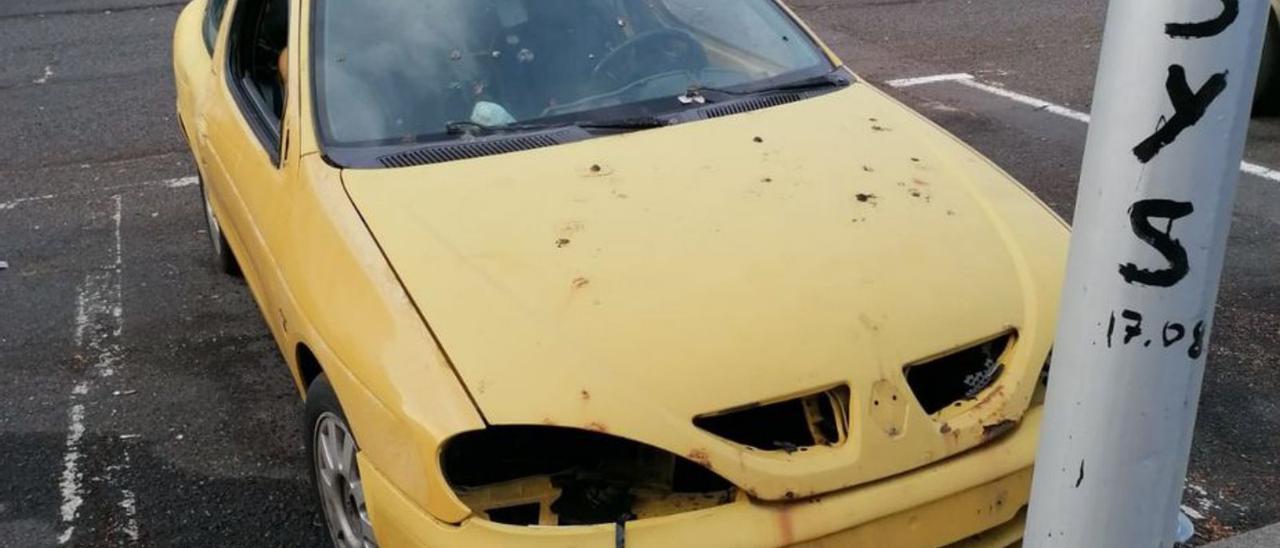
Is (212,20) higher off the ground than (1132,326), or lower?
lower

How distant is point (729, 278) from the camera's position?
112 inches

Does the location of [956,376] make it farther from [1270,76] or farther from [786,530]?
[1270,76]

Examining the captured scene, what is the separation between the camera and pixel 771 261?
114 inches

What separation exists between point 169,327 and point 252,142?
1.38 m

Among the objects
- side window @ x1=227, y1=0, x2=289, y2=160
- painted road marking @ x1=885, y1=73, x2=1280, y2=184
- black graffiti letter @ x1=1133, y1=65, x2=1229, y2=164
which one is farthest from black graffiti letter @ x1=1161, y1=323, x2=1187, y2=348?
painted road marking @ x1=885, y1=73, x2=1280, y2=184

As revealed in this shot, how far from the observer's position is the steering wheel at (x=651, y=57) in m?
3.79

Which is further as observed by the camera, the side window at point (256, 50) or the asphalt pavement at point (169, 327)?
the side window at point (256, 50)

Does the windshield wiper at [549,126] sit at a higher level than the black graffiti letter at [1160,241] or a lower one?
lower

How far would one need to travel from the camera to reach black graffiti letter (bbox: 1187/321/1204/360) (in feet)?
5.98

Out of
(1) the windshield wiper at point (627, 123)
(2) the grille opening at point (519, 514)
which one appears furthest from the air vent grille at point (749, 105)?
(2) the grille opening at point (519, 514)

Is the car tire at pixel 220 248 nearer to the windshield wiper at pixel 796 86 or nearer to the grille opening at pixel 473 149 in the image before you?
the grille opening at pixel 473 149

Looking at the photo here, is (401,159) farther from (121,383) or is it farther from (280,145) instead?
(121,383)

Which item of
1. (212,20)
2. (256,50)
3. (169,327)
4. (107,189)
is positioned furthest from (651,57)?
(107,189)

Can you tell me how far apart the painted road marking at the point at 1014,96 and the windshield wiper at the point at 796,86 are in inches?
132
